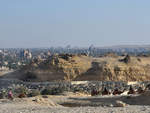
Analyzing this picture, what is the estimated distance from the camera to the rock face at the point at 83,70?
4494 cm

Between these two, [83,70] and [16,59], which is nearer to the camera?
[83,70]

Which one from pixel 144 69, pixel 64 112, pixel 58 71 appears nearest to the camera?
pixel 64 112

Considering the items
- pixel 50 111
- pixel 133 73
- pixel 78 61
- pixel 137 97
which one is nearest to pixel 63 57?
pixel 78 61

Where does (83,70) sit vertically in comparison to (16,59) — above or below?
above

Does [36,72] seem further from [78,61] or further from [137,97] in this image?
[137,97]

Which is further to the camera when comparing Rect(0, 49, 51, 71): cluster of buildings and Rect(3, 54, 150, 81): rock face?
Rect(0, 49, 51, 71): cluster of buildings

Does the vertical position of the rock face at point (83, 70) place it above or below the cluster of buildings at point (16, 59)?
above

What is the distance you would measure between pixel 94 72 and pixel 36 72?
6.70 meters

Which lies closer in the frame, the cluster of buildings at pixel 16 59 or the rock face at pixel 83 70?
the rock face at pixel 83 70

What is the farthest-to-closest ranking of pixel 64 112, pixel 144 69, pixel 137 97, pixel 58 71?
pixel 144 69
pixel 58 71
pixel 137 97
pixel 64 112

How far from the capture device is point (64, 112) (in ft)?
40.1

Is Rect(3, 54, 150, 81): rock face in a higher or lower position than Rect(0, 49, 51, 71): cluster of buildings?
higher

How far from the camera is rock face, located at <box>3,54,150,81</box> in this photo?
4494cm

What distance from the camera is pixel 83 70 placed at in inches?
1804
